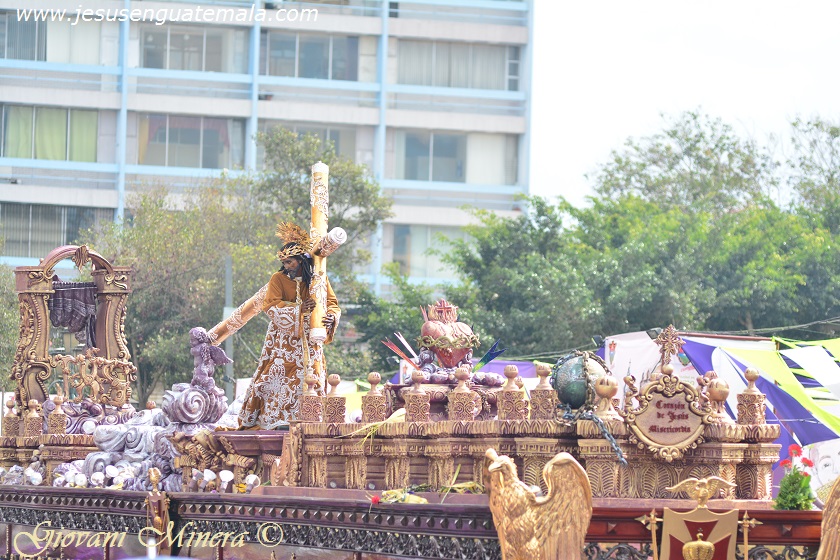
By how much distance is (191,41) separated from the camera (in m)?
48.1

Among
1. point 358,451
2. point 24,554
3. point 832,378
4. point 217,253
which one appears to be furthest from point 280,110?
point 358,451

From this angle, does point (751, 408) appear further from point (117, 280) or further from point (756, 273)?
point (756, 273)

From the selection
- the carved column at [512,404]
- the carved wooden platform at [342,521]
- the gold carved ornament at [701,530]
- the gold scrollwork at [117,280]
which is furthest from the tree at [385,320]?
the gold carved ornament at [701,530]

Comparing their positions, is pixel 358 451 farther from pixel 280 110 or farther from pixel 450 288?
pixel 280 110

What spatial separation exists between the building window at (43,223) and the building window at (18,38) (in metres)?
5.12

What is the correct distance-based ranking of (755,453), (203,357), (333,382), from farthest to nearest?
(203,357), (333,382), (755,453)

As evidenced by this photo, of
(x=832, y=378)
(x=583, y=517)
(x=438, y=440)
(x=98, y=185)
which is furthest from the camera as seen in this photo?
A: (x=98, y=185)

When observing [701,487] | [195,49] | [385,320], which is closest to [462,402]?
[701,487]

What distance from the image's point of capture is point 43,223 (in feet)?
151

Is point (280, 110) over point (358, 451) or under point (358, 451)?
over

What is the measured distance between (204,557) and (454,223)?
35.5 m

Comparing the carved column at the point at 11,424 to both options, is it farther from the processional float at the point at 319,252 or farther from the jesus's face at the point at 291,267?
the processional float at the point at 319,252

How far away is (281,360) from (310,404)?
157 cm

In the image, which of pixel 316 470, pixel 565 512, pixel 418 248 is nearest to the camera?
pixel 565 512
